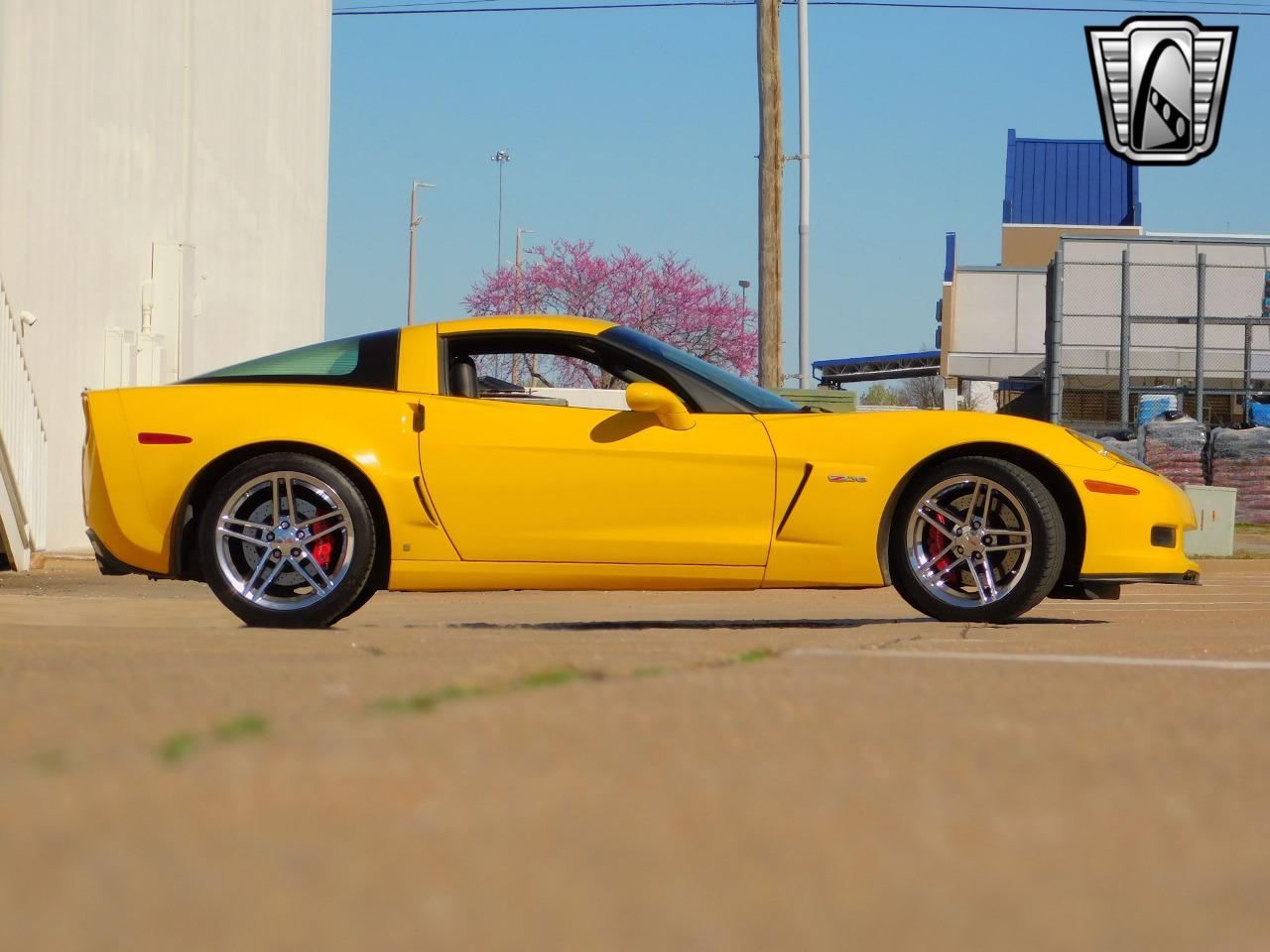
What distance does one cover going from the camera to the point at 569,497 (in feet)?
21.1

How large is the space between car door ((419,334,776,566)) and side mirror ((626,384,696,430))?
0.33 ft

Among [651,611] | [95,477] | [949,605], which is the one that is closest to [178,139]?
[651,611]

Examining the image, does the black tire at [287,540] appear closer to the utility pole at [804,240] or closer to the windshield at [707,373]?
the windshield at [707,373]

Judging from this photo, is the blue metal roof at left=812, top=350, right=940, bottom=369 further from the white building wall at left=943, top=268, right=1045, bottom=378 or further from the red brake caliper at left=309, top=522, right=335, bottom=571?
the red brake caliper at left=309, top=522, right=335, bottom=571

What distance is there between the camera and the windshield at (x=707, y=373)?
6.68 metres

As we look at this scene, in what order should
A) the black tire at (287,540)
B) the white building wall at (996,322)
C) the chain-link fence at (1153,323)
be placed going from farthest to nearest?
the white building wall at (996,322) < the chain-link fence at (1153,323) < the black tire at (287,540)

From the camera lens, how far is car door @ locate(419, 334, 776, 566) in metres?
6.41

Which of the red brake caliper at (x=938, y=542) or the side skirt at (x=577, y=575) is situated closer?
the side skirt at (x=577, y=575)

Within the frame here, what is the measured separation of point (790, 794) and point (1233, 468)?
62.2 ft

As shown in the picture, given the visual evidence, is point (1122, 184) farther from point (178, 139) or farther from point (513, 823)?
point (513, 823)

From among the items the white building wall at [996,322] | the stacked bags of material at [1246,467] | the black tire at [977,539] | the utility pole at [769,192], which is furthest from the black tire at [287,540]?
the white building wall at [996,322]

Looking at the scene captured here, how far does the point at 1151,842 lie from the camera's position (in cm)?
200

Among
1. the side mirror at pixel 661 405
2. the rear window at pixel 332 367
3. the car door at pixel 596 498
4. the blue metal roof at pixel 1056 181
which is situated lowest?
the car door at pixel 596 498

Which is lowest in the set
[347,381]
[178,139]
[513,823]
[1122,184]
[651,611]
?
[651,611]
